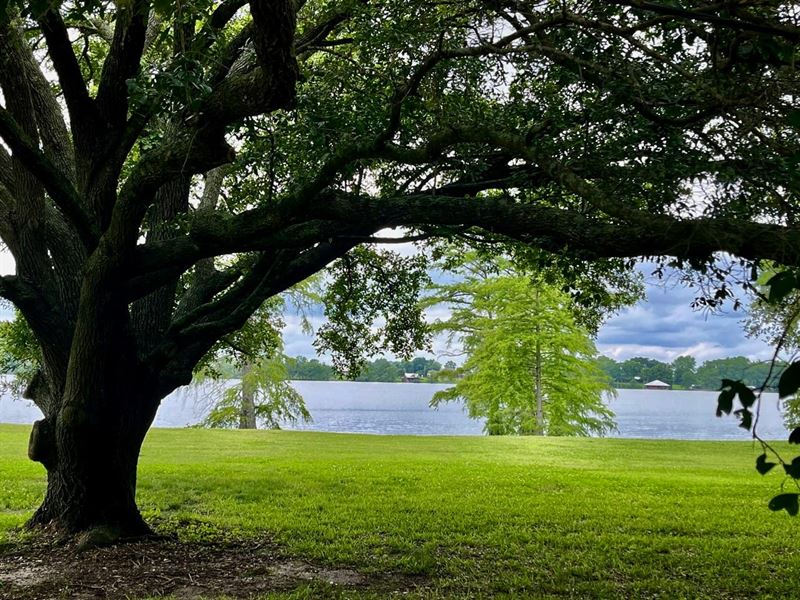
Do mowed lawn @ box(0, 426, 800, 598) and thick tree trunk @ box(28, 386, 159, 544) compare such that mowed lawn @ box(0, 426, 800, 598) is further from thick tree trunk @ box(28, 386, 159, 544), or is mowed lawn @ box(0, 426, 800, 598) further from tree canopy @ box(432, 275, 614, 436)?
tree canopy @ box(432, 275, 614, 436)

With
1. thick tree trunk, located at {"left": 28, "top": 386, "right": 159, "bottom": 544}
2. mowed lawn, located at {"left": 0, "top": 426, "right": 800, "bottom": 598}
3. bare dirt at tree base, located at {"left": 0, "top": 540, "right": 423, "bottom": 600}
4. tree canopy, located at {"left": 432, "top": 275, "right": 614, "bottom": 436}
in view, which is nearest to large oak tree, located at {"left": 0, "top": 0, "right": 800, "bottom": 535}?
thick tree trunk, located at {"left": 28, "top": 386, "right": 159, "bottom": 544}

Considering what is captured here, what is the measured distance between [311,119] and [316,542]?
5.22m

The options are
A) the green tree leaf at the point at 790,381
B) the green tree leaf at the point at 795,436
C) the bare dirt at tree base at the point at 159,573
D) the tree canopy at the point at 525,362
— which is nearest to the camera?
the green tree leaf at the point at 790,381

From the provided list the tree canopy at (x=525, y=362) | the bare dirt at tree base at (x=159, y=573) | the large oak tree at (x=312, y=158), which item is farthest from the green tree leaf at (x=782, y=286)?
the tree canopy at (x=525, y=362)

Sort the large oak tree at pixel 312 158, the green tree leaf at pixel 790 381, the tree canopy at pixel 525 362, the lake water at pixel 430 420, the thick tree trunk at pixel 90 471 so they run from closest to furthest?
the green tree leaf at pixel 790 381 → the large oak tree at pixel 312 158 → the thick tree trunk at pixel 90 471 → the tree canopy at pixel 525 362 → the lake water at pixel 430 420

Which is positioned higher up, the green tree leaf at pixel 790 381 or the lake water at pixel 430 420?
the green tree leaf at pixel 790 381

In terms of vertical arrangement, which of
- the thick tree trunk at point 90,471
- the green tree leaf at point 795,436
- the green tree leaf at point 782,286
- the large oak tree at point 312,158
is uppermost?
the large oak tree at point 312,158

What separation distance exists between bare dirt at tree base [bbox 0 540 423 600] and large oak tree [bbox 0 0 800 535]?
63cm

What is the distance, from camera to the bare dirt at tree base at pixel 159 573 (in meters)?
6.27

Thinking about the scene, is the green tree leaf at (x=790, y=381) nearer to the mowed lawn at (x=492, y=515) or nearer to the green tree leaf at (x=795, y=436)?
the green tree leaf at (x=795, y=436)

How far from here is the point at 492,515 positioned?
10078 mm

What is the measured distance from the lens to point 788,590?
651 cm

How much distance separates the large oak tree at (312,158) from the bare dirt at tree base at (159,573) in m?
0.63

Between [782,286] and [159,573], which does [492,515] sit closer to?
[159,573]
